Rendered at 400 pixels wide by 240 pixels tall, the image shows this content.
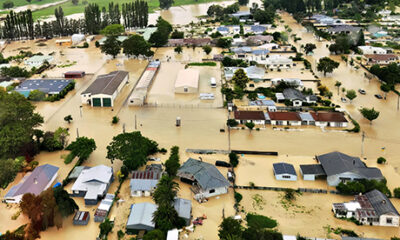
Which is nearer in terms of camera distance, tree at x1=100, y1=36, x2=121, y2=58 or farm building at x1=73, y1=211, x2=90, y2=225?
farm building at x1=73, y1=211, x2=90, y2=225

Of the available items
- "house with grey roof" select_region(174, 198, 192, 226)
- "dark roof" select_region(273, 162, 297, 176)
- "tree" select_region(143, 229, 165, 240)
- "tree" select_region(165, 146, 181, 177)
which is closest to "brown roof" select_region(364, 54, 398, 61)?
"dark roof" select_region(273, 162, 297, 176)

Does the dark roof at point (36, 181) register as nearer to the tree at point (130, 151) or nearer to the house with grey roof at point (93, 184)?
the house with grey roof at point (93, 184)

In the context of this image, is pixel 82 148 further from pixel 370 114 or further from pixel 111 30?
pixel 111 30

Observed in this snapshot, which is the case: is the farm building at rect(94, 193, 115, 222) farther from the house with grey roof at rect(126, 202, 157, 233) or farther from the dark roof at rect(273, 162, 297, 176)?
the dark roof at rect(273, 162, 297, 176)

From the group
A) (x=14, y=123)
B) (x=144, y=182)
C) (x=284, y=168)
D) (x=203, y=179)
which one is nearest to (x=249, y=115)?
(x=284, y=168)

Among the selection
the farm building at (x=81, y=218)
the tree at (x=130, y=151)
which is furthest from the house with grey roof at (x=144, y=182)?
the farm building at (x=81, y=218)
